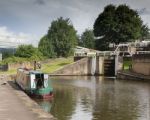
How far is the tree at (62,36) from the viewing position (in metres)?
102

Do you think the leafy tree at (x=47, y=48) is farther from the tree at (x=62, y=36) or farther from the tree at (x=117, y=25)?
the tree at (x=117, y=25)

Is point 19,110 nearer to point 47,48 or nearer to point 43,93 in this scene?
point 43,93

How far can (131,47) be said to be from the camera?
74438mm

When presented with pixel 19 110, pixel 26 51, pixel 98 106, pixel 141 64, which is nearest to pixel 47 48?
pixel 26 51

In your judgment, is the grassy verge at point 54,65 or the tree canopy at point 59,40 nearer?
the grassy verge at point 54,65

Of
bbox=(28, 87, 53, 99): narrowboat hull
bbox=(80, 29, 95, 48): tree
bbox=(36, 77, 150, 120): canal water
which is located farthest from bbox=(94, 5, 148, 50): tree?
bbox=(28, 87, 53, 99): narrowboat hull

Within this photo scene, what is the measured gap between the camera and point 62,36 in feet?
339

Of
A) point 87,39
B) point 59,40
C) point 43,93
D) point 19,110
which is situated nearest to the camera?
point 19,110

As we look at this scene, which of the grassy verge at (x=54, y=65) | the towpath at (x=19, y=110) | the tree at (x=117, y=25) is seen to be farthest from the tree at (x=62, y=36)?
the towpath at (x=19, y=110)

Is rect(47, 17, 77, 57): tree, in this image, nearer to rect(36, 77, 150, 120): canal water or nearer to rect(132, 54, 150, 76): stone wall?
rect(132, 54, 150, 76): stone wall

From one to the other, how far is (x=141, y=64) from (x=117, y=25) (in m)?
26.4

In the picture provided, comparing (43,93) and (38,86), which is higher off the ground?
(38,86)

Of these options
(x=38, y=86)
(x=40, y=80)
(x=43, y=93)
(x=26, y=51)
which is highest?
(x=26, y=51)

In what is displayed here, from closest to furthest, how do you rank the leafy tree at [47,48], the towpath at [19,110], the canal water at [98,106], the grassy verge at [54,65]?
the towpath at [19,110] < the canal water at [98,106] < the grassy verge at [54,65] < the leafy tree at [47,48]
